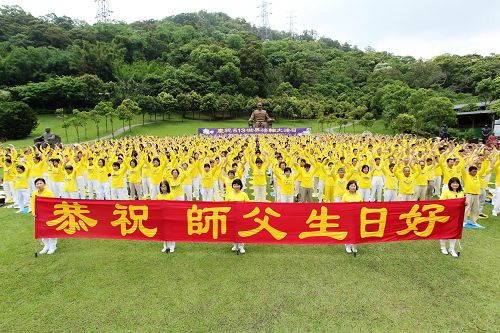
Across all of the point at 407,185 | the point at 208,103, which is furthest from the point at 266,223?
the point at 208,103

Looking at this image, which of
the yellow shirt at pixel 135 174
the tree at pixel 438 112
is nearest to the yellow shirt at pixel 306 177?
the yellow shirt at pixel 135 174

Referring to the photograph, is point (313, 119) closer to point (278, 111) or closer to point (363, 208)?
point (278, 111)

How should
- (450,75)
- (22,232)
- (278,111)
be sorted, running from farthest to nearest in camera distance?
(450,75)
(278,111)
(22,232)

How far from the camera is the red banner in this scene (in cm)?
638

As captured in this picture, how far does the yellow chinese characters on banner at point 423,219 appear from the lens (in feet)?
21.0

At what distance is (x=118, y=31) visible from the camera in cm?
7631

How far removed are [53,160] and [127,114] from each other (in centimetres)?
2480

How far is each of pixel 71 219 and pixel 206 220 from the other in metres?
2.90

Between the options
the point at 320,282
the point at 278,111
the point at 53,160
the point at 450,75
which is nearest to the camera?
the point at 320,282

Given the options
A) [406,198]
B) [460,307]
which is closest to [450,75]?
[406,198]

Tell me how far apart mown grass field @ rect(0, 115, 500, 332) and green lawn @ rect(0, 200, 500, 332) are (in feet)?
0.06

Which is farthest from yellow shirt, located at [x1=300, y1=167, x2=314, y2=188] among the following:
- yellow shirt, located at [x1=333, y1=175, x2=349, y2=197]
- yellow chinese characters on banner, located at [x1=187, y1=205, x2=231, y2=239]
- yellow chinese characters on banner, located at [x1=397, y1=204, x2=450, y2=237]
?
yellow chinese characters on banner, located at [x1=187, y1=205, x2=231, y2=239]

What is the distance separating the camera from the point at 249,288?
5715 millimetres

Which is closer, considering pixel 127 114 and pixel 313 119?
pixel 127 114
